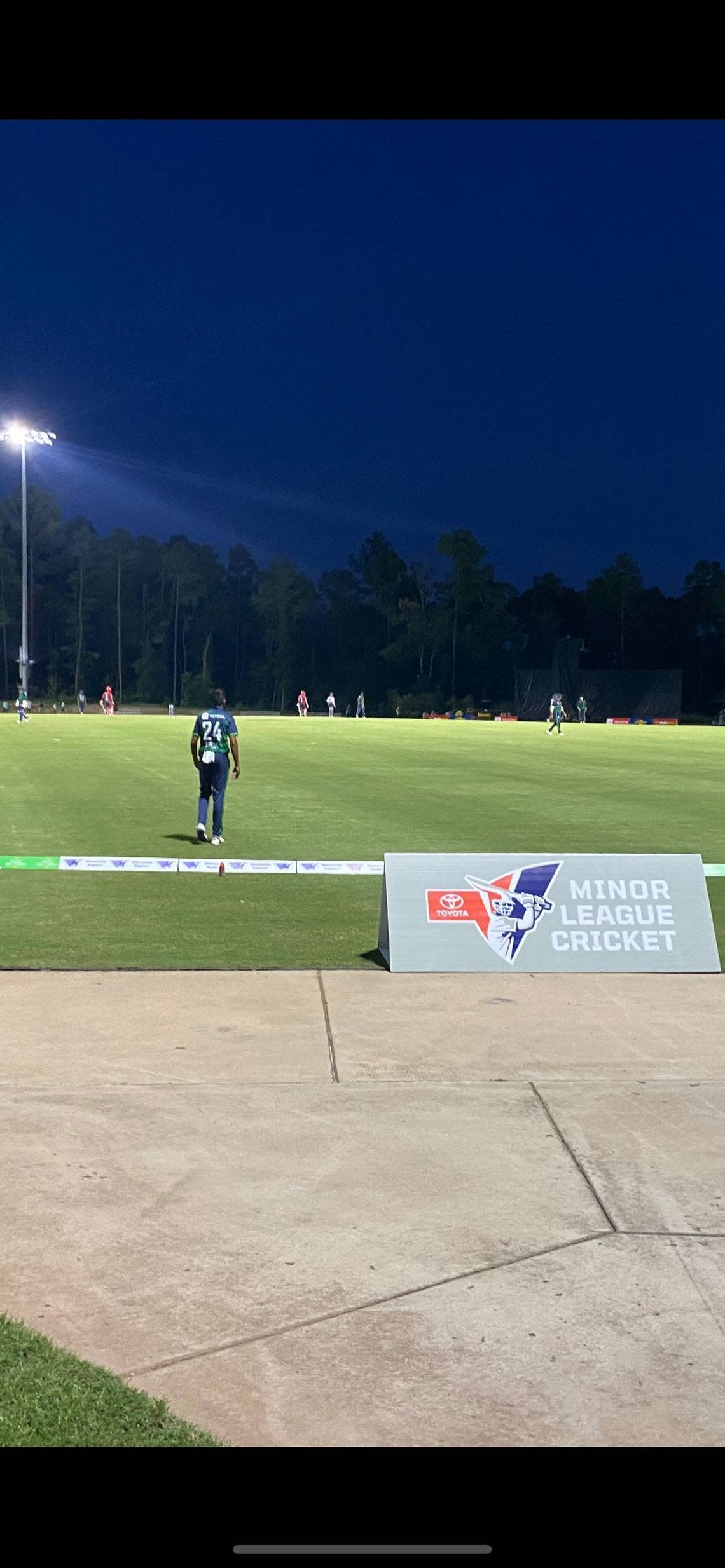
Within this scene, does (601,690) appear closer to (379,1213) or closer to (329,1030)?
(329,1030)

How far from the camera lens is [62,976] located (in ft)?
33.7

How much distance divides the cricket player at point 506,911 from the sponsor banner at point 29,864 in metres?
6.87

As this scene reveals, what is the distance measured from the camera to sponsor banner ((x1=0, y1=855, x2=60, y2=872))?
637 inches

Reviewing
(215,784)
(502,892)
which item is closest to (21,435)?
(215,784)

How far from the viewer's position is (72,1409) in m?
4.16

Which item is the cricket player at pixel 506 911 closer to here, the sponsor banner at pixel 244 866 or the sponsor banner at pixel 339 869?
the sponsor banner at pixel 339 869

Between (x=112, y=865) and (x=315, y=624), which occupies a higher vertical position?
(x=315, y=624)

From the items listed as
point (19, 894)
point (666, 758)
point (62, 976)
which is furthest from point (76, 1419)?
point (666, 758)

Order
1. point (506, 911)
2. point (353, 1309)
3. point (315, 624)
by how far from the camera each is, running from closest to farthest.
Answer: point (353, 1309), point (506, 911), point (315, 624)

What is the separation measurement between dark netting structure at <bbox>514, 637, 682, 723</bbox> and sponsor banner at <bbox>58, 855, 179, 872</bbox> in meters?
86.2

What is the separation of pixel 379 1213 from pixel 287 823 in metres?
16.6

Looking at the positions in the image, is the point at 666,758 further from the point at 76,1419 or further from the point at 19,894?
the point at 76,1419

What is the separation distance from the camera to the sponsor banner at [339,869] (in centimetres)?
1541

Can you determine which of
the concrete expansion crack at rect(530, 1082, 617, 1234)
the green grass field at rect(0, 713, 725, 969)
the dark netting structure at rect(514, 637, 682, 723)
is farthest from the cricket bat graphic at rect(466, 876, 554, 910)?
the dark netting structure at rect(514, 637, 682, 723)
